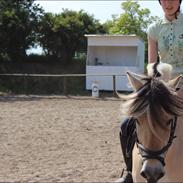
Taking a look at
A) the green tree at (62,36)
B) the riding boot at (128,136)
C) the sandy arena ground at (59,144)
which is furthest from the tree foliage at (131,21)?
the riding boot at (128,136)

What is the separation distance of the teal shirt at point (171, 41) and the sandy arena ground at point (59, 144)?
1480 mm

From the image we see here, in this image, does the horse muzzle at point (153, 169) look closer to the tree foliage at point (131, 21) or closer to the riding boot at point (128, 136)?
the riding boot at point (128, 136)

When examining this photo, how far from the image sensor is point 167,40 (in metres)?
4.01

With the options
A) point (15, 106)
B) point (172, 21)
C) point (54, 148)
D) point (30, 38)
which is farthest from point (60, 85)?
point (172, 21)

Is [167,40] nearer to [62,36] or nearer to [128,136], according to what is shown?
[128,136]

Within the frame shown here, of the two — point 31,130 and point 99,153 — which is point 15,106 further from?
point 99,153

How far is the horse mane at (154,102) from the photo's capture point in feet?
10.2

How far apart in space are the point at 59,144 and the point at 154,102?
6687mm

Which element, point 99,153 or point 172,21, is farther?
point 99,153

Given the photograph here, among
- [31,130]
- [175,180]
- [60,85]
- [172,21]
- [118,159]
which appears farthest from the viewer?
[60,85]

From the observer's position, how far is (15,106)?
1708 centimetres

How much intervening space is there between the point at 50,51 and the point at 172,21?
94.9ft

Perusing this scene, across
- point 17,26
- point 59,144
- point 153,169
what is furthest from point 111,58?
point 153,169

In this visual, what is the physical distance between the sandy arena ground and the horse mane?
2.20 metres
